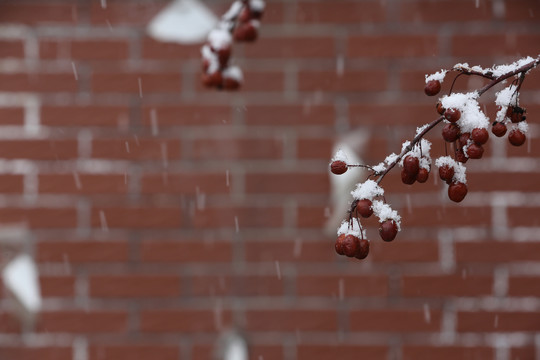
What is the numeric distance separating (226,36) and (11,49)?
904 millimetres

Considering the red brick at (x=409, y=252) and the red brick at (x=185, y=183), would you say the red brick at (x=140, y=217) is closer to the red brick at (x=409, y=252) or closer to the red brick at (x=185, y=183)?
the red brick at (x=185, y=183)

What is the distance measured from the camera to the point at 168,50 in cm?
151

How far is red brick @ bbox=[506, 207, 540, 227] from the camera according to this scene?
4.89ft

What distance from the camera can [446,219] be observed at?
150 centimetres

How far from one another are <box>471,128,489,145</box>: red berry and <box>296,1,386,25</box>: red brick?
0.93m

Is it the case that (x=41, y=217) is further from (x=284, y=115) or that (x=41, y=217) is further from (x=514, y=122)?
(x=514, y=122)

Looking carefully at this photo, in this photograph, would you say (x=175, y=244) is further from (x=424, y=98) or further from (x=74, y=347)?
(x=424, y=98)

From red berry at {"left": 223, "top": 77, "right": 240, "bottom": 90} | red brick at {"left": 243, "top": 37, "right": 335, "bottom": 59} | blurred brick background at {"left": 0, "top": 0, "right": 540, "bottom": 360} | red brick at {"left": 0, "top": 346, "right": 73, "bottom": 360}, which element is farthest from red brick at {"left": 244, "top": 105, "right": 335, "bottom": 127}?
red brick at {"left": 0, "top": 346, "right": 73, "bottom": 360}

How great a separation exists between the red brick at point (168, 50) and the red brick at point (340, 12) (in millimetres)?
269

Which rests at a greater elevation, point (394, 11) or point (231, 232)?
point (394, 11)

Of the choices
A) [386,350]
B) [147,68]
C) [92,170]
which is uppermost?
[147,68]

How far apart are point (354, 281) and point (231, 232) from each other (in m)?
0.33

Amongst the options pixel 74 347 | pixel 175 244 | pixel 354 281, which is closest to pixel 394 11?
pixel 354 281

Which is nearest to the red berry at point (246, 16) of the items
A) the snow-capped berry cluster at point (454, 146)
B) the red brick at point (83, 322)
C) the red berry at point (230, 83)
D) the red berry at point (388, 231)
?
the red berry at point (230, 83)
